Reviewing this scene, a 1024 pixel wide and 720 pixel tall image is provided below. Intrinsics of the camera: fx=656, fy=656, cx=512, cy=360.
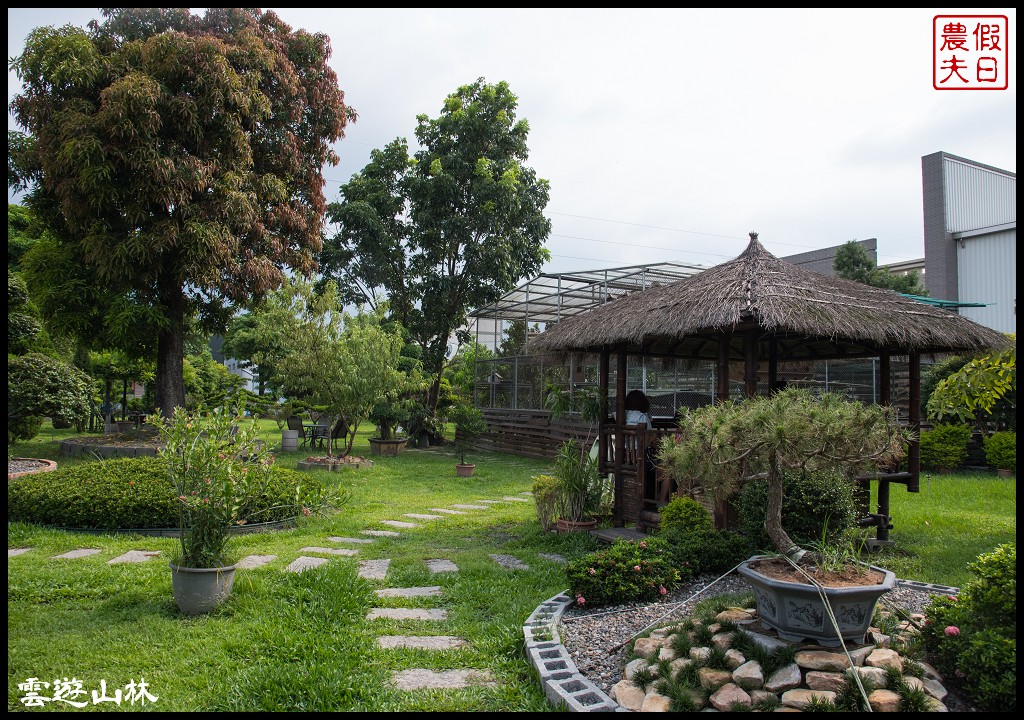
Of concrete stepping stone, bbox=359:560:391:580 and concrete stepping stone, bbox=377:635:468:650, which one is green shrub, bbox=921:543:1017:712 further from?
concrete stepping stone, bbox=359:560:391:580

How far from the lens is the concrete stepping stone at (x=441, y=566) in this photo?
5941mm

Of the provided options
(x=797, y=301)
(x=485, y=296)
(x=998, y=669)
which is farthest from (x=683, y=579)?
(x=485, y=296)

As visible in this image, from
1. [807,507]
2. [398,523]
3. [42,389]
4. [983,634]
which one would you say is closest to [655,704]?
[983,634]

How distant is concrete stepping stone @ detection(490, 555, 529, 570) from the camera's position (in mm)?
6105

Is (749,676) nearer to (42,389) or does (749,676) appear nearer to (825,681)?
(825,681)

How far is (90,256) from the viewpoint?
39.3 feet

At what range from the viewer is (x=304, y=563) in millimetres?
5980

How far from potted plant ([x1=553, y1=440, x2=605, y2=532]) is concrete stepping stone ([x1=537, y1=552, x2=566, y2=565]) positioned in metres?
0.76

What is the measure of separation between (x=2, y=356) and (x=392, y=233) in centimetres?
1685

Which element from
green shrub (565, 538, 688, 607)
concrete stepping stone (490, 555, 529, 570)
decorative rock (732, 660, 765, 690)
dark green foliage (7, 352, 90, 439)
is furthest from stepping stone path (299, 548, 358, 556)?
dark green foliage (7, 352, 90, 439)

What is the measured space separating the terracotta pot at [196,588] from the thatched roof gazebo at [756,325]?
14.1 feet

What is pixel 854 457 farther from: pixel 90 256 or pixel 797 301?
pixel 90 256

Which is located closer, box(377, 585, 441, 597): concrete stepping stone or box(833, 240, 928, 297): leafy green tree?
box(377, 585, 441, 597): concrete stepping stone

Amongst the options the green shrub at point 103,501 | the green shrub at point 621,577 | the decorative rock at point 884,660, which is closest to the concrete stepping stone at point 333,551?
the green shrub at point 103,501
